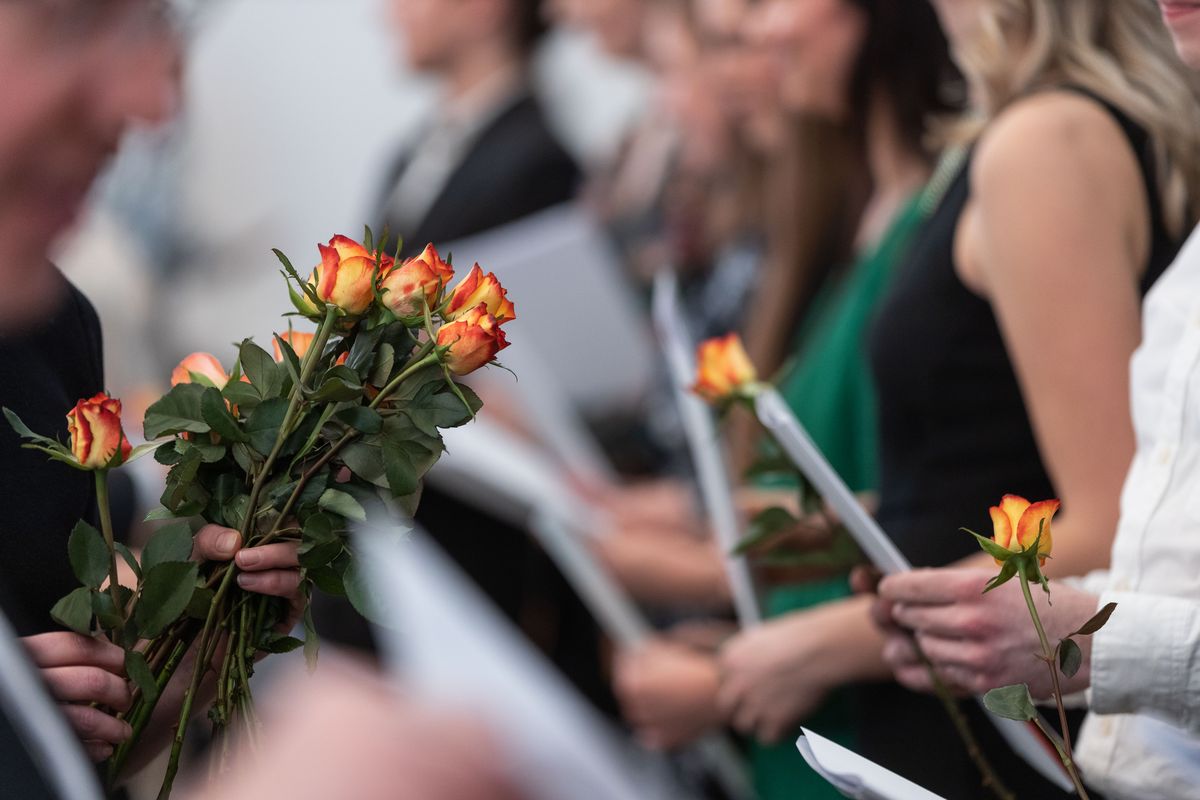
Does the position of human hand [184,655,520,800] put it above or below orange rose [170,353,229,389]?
above

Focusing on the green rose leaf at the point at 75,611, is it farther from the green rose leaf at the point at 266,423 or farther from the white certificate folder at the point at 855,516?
the white certificate folder at the point at 855,516

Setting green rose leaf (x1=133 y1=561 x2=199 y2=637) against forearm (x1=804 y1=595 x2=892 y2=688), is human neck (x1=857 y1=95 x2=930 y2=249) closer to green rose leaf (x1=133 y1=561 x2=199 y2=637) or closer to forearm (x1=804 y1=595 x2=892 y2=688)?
forearm (x1=804 y1=595 x2=892 y2=688)

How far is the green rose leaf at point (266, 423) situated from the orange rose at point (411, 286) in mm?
92

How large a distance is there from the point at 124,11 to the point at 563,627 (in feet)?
5.59

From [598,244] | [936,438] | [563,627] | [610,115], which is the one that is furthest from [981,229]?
[610,115]

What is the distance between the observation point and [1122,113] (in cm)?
127

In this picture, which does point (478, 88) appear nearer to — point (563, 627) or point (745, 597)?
point (563, 627)

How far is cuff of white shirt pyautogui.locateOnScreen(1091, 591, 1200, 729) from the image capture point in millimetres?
954

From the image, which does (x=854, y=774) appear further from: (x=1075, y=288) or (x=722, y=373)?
(x=1075, y=288)

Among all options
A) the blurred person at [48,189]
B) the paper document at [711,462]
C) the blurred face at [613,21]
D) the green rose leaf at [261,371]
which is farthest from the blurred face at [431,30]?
the green rose leaf at [261,371]

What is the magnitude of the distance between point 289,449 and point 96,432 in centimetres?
11

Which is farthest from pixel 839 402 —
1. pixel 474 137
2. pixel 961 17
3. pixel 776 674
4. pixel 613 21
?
pixel 613 21

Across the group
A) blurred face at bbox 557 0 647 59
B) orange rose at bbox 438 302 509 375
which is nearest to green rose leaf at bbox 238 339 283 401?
orange rose at bbox 438 302 509 375

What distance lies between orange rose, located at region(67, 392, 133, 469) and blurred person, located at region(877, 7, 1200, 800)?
1.82ft
